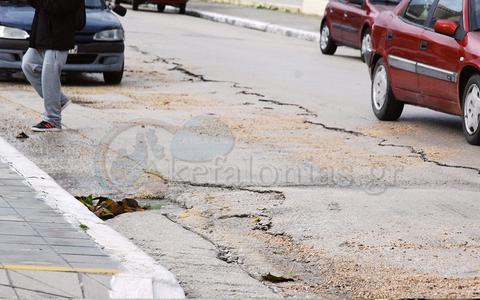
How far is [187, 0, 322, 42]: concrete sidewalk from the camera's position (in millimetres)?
31703

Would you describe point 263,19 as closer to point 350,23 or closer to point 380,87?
point 350,23

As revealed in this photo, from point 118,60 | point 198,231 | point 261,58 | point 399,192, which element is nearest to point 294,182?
point 399,192

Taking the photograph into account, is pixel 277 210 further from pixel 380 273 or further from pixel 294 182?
pixel 380 273

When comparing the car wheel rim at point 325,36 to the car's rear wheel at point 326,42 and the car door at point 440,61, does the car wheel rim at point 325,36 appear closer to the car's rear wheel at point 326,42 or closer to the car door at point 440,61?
the car's rear wheel at point 326,42

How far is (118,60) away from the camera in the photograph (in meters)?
17.9

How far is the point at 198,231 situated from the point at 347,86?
1074 cm

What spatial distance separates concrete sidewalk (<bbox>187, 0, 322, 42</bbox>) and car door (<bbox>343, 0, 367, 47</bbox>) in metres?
5.57

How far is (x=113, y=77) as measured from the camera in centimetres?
1798

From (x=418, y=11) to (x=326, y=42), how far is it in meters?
11.0

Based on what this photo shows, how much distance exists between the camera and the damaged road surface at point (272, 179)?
727 centimetres

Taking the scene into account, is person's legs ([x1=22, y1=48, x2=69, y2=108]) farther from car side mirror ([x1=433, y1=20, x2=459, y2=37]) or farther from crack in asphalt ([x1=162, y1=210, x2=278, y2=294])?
crack in asphalt ([x1=162, y1=210, x2=278, y2=294])

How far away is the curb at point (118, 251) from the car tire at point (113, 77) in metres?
7.93

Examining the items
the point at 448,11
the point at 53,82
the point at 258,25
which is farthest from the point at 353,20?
the point at 53,82

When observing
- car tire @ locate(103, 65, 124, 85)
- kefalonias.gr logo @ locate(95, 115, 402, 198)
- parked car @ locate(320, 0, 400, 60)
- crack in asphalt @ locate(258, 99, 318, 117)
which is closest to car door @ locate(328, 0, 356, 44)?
parked car @ locate(320, 0, 400, 60)
